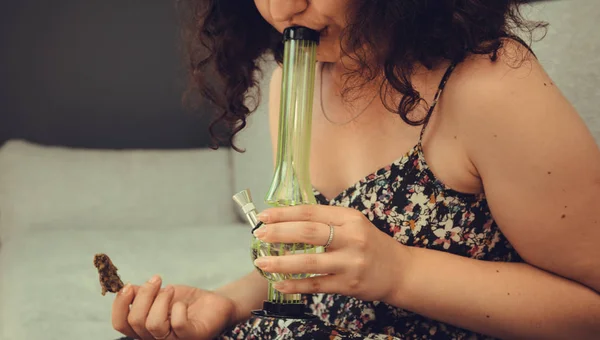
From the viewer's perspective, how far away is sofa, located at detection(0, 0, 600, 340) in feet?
4.07

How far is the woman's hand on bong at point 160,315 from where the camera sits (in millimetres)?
810

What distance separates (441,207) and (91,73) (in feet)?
4.95

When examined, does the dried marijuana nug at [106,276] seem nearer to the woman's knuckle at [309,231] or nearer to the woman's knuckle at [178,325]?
the woman's knuckle at [178,325]

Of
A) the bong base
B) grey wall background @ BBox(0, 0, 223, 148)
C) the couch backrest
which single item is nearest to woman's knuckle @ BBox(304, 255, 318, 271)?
the bong base

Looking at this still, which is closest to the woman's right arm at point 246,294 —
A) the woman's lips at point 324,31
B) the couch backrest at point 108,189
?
the woman's lips at point 324,31

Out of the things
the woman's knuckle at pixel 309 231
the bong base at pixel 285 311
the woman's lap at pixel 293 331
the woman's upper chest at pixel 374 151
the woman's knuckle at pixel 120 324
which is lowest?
the woman's knuckle at pixel 120 324

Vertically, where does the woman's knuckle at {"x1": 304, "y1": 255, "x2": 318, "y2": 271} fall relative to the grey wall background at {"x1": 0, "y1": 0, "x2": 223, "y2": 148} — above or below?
below

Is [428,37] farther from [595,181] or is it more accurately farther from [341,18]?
[595,181]

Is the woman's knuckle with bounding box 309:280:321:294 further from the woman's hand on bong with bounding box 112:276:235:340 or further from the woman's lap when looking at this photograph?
the woman's hand on bong with bounding box 112:276:235:340

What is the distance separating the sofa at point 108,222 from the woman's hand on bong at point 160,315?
0.35 meters

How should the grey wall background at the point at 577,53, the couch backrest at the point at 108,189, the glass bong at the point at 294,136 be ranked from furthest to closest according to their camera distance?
the couch backrest at the point at 108,189 < the grey wall background at the point at 577,53 < the glass bong at the point at 294,136

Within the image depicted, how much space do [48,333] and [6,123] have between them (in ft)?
3.61

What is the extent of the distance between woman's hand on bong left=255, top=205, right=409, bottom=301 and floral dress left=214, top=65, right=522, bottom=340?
0.33ft

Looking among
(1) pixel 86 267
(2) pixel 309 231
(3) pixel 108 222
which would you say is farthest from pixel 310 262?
(3) pixel 108 222
